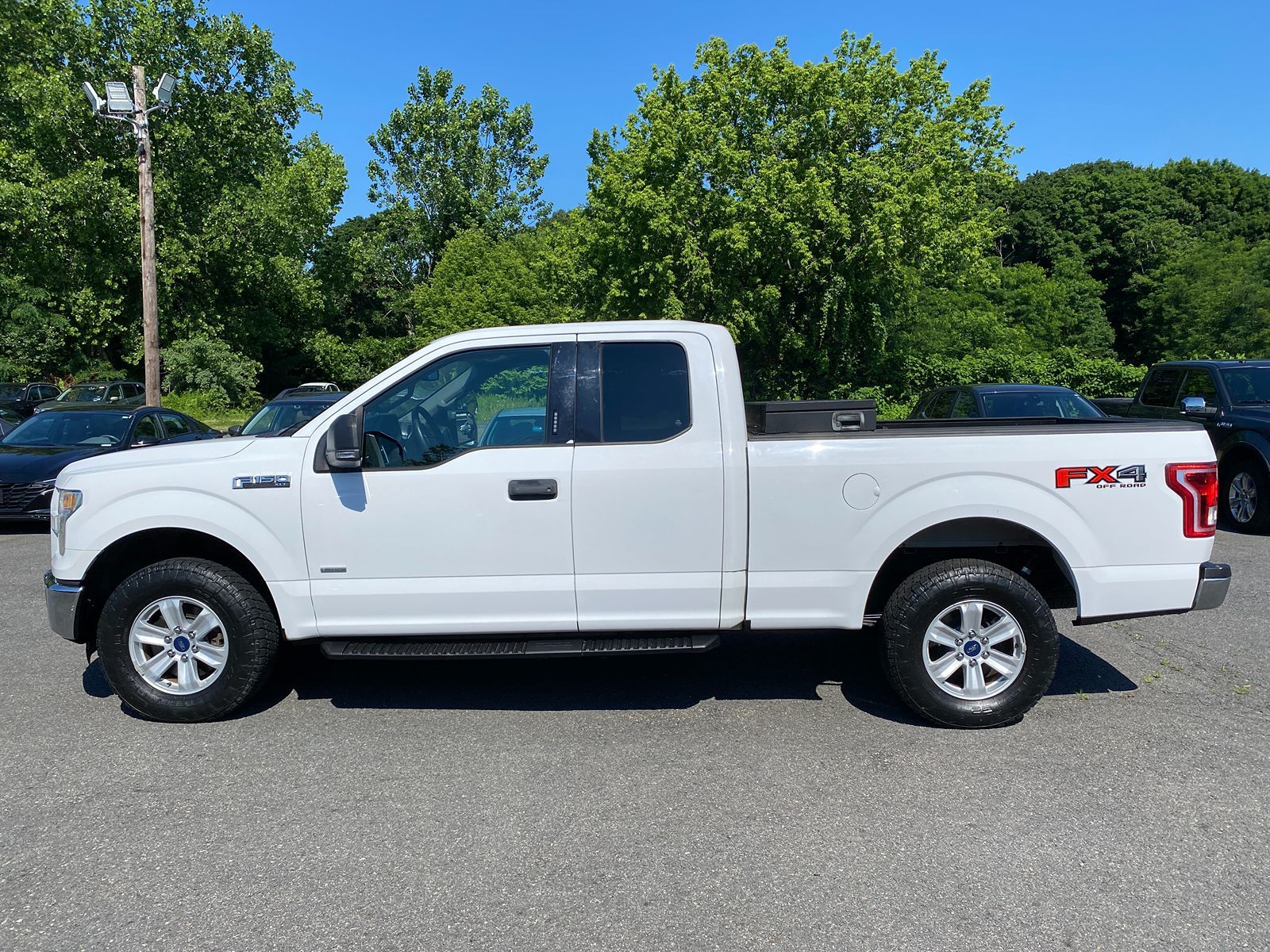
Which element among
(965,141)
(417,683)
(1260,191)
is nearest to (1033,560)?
(417,683)

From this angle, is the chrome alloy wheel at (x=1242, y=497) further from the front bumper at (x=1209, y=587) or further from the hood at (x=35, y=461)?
the hood at (x=35, y=461)

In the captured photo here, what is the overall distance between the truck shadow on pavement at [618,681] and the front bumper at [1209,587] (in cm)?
88

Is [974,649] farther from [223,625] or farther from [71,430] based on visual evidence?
[71,430]

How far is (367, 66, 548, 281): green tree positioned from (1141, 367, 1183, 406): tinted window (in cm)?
4589

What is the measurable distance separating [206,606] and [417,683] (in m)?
1.34

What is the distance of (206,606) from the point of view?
4.90 meters

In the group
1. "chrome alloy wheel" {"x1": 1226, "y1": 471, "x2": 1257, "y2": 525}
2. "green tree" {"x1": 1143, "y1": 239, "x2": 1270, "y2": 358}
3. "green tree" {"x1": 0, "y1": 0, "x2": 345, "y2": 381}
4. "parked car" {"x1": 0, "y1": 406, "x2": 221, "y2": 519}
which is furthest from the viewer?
"green tree" {"x1": 1143, "y1": 239, "x2": 1270, "y2": 358}

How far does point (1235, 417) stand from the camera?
35.3ft

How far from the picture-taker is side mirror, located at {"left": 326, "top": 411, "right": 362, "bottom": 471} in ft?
15.1

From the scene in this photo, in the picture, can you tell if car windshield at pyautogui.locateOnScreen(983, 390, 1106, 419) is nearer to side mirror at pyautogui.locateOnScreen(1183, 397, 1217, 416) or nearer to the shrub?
side mirror at pyautogui.locateOnScreen(1183, 397, 1217, 416)

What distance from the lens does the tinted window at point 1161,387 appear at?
12094 mm

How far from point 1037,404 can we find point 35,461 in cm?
A: 1233

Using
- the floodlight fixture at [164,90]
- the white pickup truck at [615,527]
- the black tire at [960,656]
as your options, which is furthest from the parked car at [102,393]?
the black tire at [960,656]

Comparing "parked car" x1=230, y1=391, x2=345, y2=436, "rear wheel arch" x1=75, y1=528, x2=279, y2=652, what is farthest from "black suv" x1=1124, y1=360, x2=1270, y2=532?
"parked car" x1=230, y1=391, x2=345, y2=436
